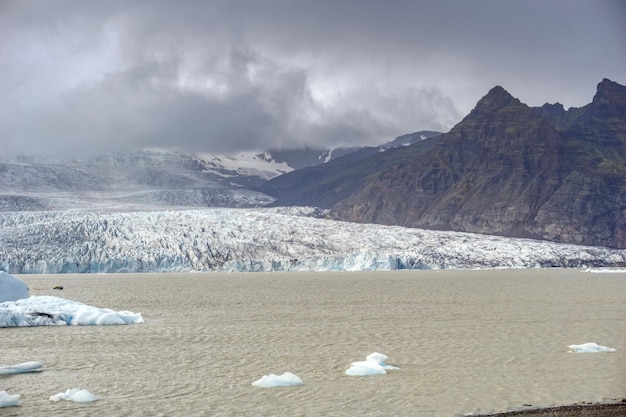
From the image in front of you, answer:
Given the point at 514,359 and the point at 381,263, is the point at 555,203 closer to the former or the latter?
the point at 381,263

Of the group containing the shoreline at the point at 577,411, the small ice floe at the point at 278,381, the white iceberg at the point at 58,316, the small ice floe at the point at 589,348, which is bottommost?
the white iceberg at the point at 58,316

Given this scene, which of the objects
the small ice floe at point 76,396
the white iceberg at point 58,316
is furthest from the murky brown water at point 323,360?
the white iceberg at point 58,316

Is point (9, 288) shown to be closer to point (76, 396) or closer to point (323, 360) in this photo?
point (323, 360)

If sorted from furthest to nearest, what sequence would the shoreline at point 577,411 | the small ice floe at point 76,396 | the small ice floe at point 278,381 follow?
1. the small ice floe at point 278,381
2. the small ice floe at point 76,396
3. the shoreline at point 577,411

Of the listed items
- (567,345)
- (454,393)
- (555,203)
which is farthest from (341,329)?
(555,203)

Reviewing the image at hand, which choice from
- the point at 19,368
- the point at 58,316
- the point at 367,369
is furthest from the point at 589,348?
the point at 58,316

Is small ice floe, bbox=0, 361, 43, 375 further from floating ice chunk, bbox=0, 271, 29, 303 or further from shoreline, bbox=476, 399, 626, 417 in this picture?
floating ice chunk, bbox=0, 271, 29, 303

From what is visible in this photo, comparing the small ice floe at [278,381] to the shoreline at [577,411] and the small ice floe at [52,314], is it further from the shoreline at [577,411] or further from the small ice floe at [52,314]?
the small ice floe at [52,314]
